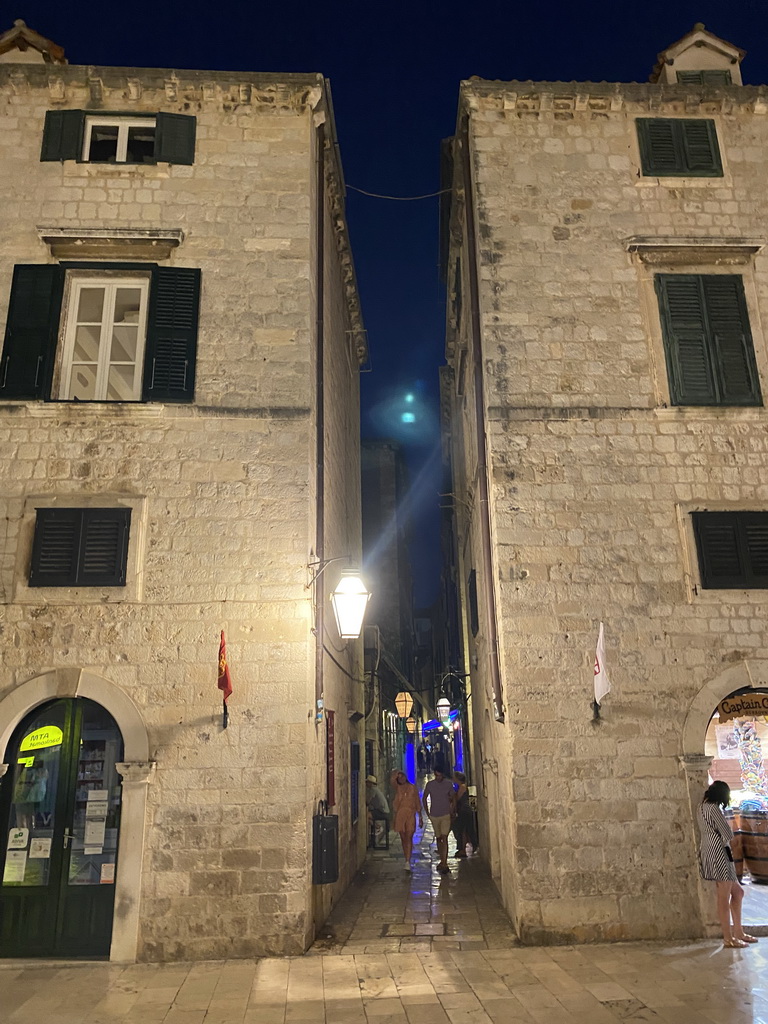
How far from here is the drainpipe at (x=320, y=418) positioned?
8.45 m

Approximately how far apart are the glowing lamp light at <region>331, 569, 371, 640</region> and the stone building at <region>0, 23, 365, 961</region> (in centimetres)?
39

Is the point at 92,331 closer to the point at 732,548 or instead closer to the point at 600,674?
the point at 600,674

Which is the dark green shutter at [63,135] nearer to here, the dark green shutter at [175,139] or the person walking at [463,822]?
the dark green shutter at [175,139]

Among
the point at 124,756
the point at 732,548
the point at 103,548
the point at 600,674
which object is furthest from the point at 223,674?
the point at 732,548

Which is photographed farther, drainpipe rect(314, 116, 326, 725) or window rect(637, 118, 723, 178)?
window rect(637, 118, 723, 178)

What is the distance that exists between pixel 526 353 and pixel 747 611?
3.92 meters

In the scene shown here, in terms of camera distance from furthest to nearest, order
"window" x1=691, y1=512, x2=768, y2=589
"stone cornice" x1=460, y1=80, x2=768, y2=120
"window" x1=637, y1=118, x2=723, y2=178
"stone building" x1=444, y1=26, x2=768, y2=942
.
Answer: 1. "stone cornice" x1=460, y1=80, x2=768, y2=120
2. "window" x1=637, y1=118, x2=723, y2=178
3. "window" x1=691, y1=512, x2=768, y2=589
4. "stone building" x1=444, y1=26, x2=768, y2=942

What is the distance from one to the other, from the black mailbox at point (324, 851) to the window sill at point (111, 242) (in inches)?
270

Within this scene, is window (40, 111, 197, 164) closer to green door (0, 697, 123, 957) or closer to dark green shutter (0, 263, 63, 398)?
dark green shutter (0, 263, 63, 398)

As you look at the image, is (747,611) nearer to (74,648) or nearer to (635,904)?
(635,904)

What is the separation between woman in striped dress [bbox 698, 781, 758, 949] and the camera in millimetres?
7008

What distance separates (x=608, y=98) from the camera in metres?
10.0

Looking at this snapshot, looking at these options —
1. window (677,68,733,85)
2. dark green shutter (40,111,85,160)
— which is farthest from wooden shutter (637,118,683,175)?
dark green shutter (40,111,85,160)

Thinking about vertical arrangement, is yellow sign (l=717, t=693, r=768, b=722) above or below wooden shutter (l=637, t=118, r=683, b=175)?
below
